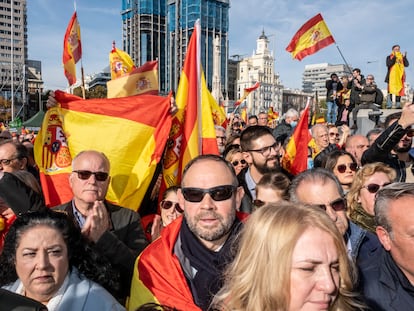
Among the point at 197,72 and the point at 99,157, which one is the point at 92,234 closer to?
the point at 99,157

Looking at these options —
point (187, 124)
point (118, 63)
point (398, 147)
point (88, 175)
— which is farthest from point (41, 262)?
point (118, 63)

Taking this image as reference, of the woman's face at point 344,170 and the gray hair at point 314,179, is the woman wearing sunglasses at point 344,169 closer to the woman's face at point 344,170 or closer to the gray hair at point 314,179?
the woman's face at point 344,170

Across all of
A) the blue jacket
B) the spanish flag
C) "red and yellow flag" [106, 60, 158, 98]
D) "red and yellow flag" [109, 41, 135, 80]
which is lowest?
the blue jacket

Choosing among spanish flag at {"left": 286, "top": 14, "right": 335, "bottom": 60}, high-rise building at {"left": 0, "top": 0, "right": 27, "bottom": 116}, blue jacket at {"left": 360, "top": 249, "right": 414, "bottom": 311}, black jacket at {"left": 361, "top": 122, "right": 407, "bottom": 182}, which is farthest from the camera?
high-rise building at {"left": 0, "top": 0, "right": 27, "bottom": 116}

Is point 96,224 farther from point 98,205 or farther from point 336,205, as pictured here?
point 336,205

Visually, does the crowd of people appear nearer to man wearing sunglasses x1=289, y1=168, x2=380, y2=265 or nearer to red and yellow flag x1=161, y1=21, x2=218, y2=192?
man wearing sunglasses x1=289, y1=168, x2=380, y2=265

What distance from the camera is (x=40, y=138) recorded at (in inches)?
179

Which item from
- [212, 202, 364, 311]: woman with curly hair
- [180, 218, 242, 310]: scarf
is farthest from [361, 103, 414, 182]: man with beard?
[212, 202, 364, 311]: woman with curly hair

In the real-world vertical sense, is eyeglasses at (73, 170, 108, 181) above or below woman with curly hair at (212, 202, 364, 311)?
above

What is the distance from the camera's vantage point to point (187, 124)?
482 centimetres

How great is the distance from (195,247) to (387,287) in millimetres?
947

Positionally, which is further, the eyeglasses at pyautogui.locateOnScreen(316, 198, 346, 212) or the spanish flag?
the spanish flag

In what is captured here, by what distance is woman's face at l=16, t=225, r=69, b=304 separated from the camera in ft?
6.83

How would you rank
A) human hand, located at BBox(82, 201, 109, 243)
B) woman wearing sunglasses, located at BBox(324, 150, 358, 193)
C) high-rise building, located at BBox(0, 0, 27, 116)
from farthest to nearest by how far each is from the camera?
1. high-rise building, located at BBox(0, 0, 27, 116)
2. woman wearing sunglasses, located at BBox(324, 150, 358, 193)
3. human hand, located at BBox(82, 201, 109, 243)
